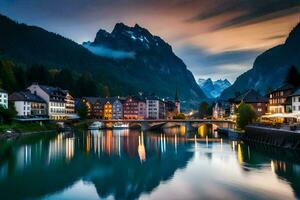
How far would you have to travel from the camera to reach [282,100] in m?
114

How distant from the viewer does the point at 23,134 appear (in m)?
111

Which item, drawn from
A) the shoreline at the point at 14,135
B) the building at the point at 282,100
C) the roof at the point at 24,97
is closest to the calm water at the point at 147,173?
the shoreline at the point at 14,135

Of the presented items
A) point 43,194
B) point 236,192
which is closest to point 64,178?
point 43,194

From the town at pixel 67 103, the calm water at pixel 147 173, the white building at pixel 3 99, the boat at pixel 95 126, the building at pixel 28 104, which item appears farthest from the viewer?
the boat at pixel 95 126

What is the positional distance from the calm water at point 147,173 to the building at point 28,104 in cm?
5395

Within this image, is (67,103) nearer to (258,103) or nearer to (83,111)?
(83,111)

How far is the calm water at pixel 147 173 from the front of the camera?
4338 centimetres

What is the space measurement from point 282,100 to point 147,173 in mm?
69834

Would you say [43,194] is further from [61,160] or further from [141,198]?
[61,160]

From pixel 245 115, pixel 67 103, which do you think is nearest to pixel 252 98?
pixel 245 115

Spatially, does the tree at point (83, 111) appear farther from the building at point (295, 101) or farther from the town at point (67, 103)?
the building at point (295, 101)

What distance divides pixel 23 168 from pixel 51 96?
10375 centimetres

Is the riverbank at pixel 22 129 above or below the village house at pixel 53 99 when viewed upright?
below

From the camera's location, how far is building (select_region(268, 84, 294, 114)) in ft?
352
